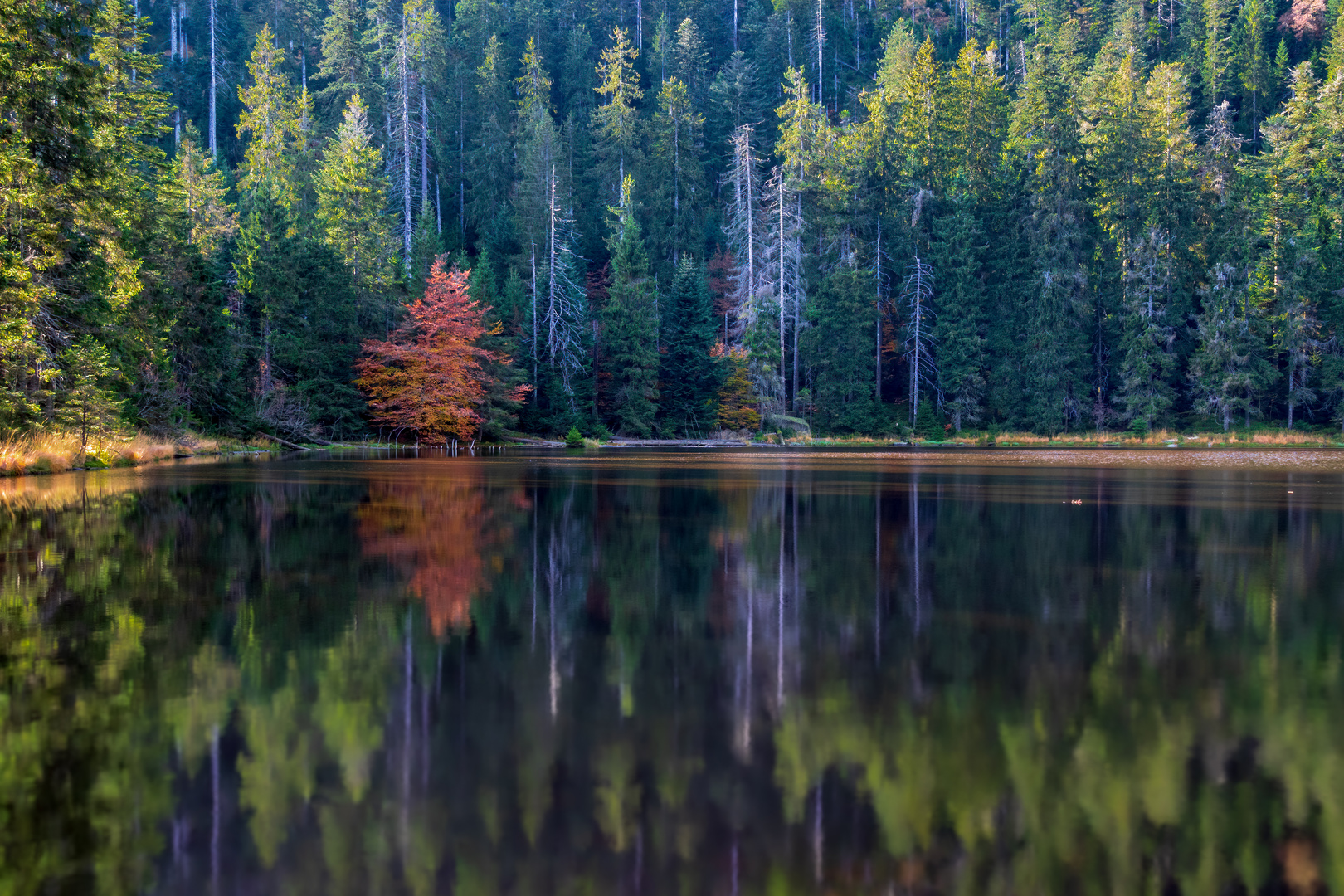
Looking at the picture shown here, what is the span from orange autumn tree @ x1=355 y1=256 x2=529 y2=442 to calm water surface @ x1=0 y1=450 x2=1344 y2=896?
34387 millimetres

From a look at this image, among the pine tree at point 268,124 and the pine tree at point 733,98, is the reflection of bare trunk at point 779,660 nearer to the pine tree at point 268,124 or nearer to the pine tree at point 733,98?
the pine tree at point 268,124

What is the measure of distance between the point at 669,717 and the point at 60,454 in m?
24.4

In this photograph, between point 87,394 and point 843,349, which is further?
point 843,349

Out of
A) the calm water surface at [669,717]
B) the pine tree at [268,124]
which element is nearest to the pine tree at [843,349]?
the pine tree at [268,124]

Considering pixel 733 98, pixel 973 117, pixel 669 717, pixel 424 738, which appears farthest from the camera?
pixel 733 98

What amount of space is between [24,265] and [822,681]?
22725 mm

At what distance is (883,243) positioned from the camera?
6072 cm

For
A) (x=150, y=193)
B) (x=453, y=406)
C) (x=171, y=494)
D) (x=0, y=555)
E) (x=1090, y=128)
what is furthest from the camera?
(x=1090, y=128)

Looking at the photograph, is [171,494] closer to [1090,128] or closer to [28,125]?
[28,125]

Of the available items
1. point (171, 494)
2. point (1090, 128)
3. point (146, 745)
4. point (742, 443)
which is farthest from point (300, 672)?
point (1090, 128)

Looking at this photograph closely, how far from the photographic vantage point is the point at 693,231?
7244 cm

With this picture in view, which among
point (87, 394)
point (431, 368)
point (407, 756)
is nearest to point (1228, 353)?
point (431, 368)

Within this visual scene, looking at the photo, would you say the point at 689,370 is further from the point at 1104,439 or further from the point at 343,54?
the point at 343,54

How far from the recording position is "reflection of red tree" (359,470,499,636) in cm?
801
